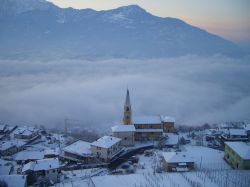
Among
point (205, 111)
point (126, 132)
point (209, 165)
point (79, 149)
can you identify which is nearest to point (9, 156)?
point (79, 149)

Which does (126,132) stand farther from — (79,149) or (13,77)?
(13,77)

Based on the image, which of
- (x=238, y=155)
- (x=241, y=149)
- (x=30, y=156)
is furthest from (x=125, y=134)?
(x=238, y=155)

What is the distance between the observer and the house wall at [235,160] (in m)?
29.7

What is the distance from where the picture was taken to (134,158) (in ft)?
116

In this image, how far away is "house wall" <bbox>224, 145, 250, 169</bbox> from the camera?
29.7 metres

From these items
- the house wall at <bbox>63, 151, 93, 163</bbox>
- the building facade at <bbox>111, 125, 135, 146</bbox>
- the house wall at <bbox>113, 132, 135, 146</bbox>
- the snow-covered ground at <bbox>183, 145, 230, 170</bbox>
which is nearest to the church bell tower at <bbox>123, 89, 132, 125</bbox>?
the building facade at <bbox>111, 125, 135, 146</bbox>

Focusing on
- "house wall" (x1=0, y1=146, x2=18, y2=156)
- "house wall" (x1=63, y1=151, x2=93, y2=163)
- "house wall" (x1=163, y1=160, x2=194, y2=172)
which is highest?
Result: "house wall" (x1=0, y1=146, x2=18, y2=156)

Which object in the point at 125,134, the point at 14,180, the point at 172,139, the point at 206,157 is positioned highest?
the point at 125,134

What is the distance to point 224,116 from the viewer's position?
228ft

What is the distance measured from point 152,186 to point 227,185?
6.00 m

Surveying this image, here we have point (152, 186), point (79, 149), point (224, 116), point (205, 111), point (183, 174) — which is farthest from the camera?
point (205, 111)

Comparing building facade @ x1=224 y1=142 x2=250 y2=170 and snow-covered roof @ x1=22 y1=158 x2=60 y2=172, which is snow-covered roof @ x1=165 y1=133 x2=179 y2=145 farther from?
snow-covered roof @ x1=22 y1=158 x2=60 y2=172

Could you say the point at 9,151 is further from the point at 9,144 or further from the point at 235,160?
the point at 235,160

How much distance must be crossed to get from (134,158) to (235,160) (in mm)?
10569
